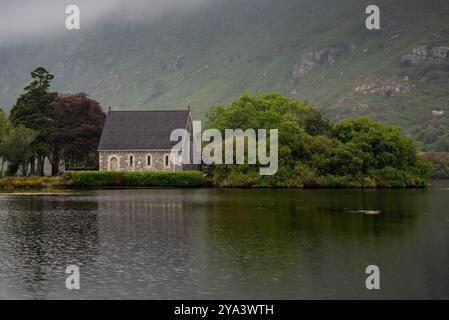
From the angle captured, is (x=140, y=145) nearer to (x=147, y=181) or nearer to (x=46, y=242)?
(x=147, y=181)

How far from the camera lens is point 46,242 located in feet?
96.6

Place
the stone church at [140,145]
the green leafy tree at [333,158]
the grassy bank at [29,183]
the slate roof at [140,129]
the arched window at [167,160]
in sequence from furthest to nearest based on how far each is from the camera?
the slate roof at [140,129], the stone church at [140,145], the arched window at [167,160], the green leafy tree at [333,158], the grassy bank at [29,183]

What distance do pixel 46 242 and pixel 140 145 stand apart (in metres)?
60.7

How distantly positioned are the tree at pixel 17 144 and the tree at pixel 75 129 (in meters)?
5.76

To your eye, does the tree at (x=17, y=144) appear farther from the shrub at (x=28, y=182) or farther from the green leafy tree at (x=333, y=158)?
the green leafy tree at (x=333, y=158)

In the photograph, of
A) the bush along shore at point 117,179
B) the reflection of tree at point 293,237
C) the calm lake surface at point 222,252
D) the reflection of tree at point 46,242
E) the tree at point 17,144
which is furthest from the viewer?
the tree at point 17,144

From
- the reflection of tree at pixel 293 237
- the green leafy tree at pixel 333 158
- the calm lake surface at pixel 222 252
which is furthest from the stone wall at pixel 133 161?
the calm lake surface at pixel 222 252

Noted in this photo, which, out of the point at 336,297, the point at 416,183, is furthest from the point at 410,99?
the point at 336,297

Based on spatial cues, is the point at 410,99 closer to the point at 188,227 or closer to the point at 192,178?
the point at 192,178

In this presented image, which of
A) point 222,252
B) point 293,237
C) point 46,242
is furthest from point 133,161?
point 222,252

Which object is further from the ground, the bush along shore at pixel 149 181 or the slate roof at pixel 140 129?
the slate roof at pixel 140 129

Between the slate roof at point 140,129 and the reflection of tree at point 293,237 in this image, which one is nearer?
the reflection of tree at point 293,237

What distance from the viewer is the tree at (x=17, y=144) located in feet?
270

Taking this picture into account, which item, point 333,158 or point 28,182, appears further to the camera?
point 333,158
